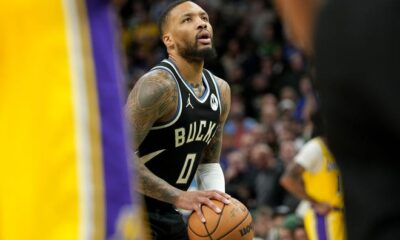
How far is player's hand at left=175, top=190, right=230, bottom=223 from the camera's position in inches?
230

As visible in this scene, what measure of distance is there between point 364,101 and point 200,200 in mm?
3985

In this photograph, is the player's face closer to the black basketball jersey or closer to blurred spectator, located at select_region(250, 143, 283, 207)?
the black basketball jersey

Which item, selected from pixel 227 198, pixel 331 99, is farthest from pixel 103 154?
pixel 227 198

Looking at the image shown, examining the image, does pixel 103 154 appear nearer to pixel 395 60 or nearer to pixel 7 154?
pixel 7 154

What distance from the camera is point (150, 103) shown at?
602 cm

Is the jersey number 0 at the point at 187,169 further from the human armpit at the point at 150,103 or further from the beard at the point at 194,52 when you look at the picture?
the beard at the point at 194,52

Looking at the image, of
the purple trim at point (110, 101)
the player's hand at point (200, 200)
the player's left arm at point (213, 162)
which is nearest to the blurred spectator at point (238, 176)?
the player's left arm at point (213, 162)

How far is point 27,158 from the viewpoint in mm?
2666

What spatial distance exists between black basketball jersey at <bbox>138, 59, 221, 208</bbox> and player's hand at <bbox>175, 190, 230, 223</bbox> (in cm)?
38

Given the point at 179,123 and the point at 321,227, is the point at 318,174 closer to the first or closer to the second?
the point at 321,227

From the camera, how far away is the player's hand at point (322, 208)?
8602 millimetres

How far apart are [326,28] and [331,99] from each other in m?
0.15

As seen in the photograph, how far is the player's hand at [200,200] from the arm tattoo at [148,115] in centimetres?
9

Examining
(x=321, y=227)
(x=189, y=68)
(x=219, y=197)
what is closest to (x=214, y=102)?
(x=189, y=68)
